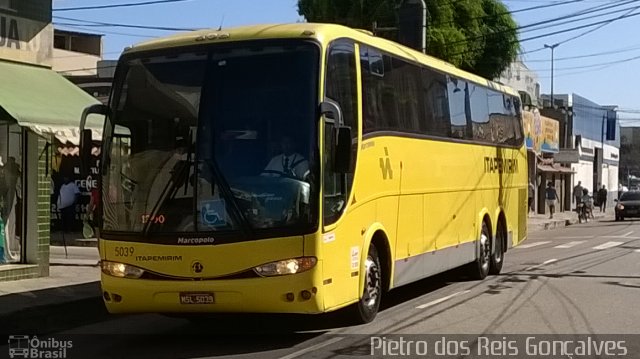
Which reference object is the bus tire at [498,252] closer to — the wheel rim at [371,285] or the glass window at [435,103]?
the glass window at [435,103]

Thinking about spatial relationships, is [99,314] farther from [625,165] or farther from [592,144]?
[625,165]

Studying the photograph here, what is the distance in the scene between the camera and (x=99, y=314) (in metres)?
11.8

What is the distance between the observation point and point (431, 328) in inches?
404

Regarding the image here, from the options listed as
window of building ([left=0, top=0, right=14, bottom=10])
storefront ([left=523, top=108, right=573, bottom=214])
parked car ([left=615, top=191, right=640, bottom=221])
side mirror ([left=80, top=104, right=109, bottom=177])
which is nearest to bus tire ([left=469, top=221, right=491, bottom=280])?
side mirror ([left=80, top=104, right=109, bottom=177])

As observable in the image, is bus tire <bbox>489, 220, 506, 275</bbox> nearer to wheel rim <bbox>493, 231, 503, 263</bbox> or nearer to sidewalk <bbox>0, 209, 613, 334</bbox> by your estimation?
wheel rim <bbox>493, 231, 503, 263</bbox>

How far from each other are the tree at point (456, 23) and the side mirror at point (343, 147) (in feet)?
79.3

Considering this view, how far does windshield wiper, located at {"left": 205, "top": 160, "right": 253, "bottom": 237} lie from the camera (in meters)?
8.76

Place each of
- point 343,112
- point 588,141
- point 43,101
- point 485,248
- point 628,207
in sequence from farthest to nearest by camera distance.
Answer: point 588,141
point 628,207
point 485,248
point 43,101
point 343,112

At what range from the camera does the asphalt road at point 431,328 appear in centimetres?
903

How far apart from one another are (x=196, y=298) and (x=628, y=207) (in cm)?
3647

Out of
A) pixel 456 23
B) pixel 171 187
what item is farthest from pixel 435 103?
pixel 456 23

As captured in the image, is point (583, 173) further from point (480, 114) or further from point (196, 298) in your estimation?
point (196, 298)

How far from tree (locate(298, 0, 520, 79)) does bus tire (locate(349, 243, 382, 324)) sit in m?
22.9

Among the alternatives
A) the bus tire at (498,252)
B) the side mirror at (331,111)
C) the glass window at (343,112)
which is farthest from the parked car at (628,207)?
the side mirror at (331,111)
